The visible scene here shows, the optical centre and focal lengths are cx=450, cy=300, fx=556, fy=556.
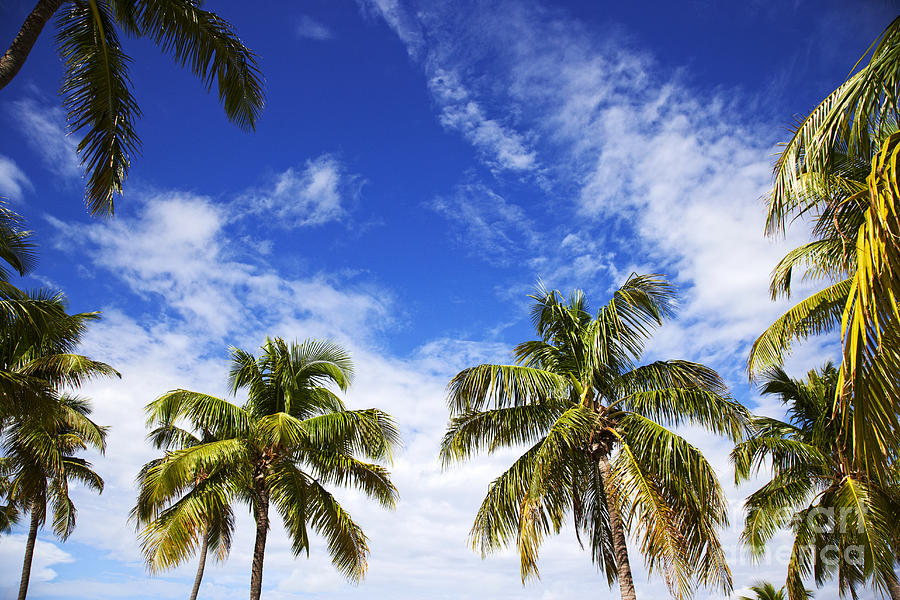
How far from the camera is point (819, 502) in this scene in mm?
13578

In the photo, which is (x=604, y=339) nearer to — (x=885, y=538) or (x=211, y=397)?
(x=885, y=538)

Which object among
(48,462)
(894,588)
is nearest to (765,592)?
(894,588)

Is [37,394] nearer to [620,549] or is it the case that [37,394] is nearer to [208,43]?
[208,43]

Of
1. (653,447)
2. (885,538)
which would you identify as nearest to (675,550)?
(653,447)

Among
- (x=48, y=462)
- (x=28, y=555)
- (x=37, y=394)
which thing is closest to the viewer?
(x=37, y=394)

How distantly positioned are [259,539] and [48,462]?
4.72 m

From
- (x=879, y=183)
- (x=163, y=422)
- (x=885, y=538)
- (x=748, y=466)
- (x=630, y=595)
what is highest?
(x=163, y=422)

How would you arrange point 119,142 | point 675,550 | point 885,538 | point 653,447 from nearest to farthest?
point 119,142
point 675,550
point 653,447
point 885,538

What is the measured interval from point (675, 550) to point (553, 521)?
2.77 m

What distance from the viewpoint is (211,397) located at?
522 inches

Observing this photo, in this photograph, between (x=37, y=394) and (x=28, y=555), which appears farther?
(x=28, y=555)

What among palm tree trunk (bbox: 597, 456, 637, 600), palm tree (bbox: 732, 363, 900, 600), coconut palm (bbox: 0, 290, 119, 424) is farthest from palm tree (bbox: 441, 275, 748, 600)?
coconut palm (bbox: 0, 290, 119, 424)

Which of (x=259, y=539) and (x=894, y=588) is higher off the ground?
(x=259, y=539)

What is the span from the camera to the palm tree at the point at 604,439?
30.6 ft
